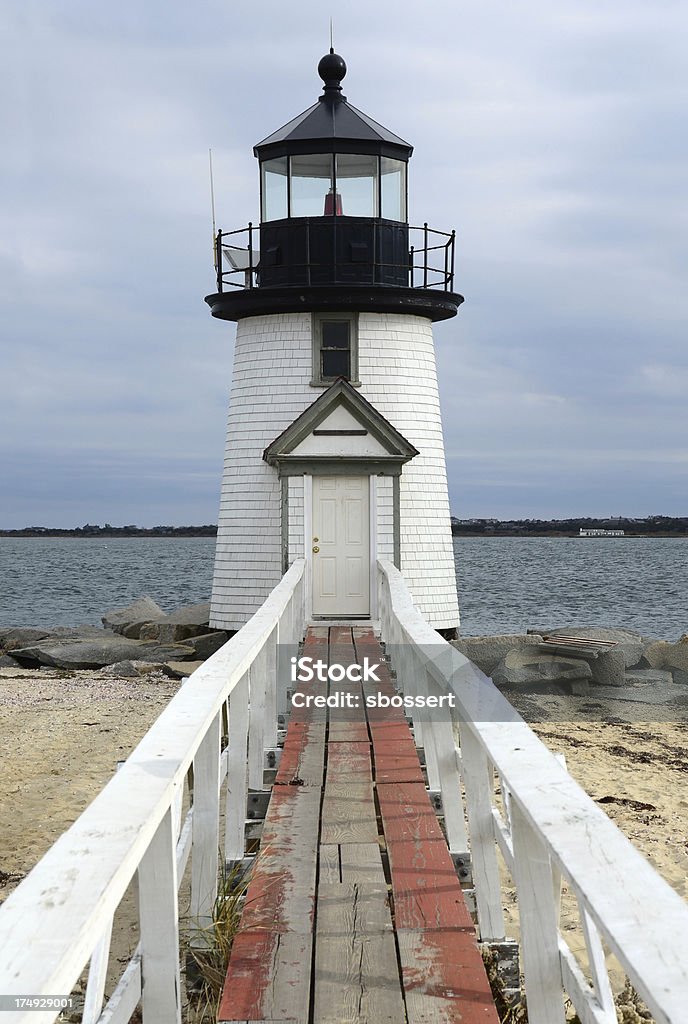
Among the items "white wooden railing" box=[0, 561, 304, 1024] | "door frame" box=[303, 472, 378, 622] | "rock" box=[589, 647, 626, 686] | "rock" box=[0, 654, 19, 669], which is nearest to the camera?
"white wooden railing" box=[0, 561, 304, 1024]

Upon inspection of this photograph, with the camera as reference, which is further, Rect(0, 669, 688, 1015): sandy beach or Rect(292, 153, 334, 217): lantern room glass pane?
Rect(292, 153, 334, 217): lantern room glass pane

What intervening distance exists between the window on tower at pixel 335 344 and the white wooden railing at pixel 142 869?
36.6 ft

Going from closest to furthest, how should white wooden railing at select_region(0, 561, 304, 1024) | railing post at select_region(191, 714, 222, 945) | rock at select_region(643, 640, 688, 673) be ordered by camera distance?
white wooden railing at select_region(0, 561, 304, 1024), railing post at select_region(191, 714, 222, 945), rock at select_region(643, 640, 688, 673)

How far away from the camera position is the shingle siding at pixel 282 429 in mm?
16859

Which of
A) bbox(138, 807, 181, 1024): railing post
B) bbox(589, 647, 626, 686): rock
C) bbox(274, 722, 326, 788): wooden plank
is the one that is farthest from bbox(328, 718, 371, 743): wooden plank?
bbox(589, 647, 626, 686): rock

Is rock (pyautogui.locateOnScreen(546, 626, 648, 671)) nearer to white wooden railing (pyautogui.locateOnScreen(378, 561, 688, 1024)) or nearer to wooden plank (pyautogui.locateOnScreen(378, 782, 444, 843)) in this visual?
wooden plank (pyautogui.locateOnScreen(378, 782, 444, 843))

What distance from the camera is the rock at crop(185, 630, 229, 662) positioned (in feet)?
64.8

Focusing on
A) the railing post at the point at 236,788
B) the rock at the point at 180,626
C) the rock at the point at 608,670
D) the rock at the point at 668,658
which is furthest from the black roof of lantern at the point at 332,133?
the railing post at the point at 236,788

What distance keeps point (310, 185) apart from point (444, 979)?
1484cm

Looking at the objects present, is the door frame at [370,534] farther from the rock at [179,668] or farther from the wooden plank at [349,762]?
the wooden plank at [349,762]

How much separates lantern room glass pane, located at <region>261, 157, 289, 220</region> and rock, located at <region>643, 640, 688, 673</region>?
9.87 m

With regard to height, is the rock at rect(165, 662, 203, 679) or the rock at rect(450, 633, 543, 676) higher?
the rock at rect(450, 633, 543, 676)

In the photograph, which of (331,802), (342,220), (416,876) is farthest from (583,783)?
(342,220)

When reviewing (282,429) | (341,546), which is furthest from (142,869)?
(282,429)
